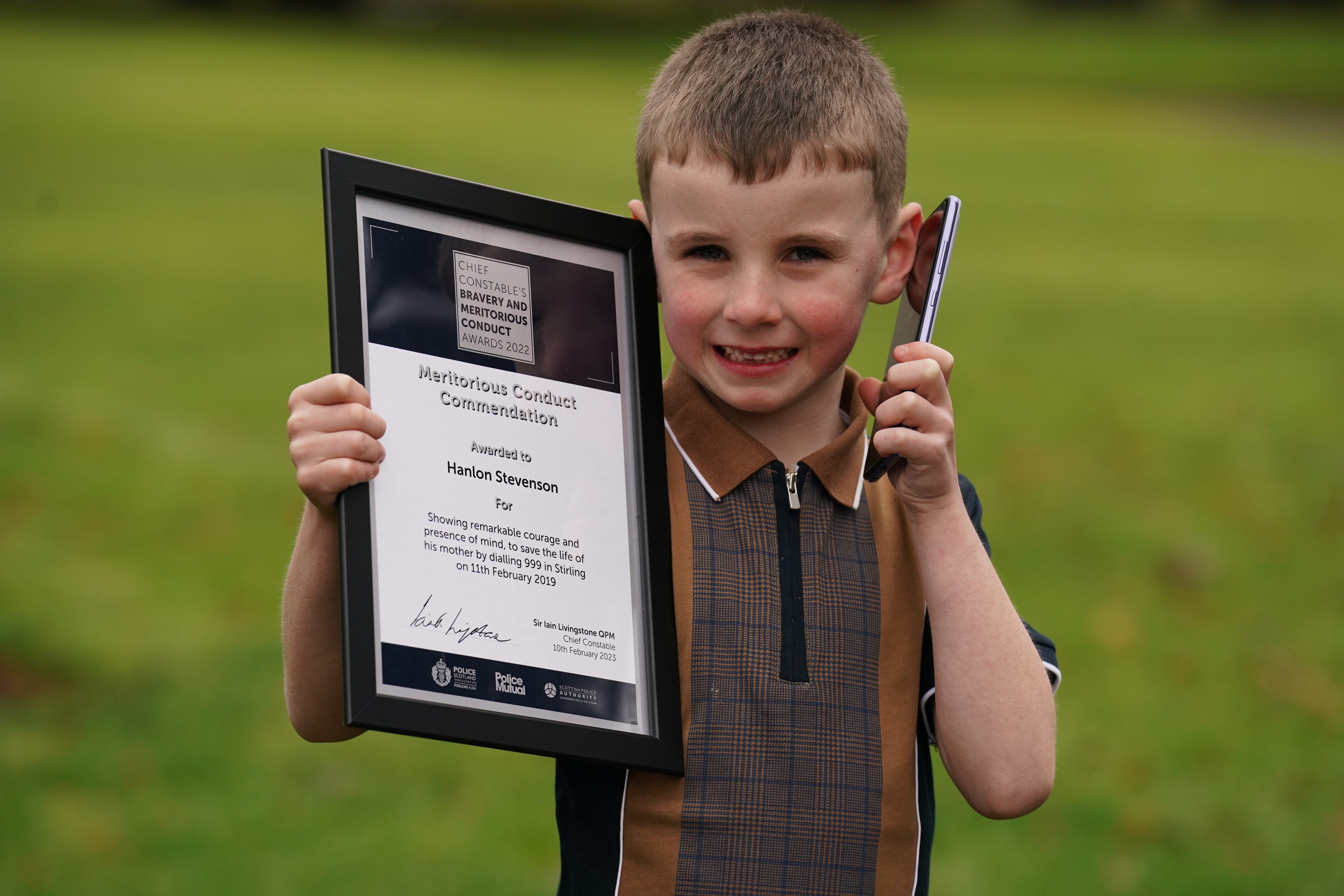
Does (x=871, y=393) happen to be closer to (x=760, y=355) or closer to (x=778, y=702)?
(x=760, y=355)

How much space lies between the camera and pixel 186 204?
15.0 meters

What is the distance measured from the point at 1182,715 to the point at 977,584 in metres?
4.23

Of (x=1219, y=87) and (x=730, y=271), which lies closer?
(x=730, y=271)

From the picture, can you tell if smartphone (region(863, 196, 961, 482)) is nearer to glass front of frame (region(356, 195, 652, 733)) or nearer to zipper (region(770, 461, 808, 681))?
zipper (region(770, 461, 808, 681))

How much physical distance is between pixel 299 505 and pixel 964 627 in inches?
244

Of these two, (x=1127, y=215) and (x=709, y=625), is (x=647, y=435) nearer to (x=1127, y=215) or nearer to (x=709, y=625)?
(x=709, y=625)

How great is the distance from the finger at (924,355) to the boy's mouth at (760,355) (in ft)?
0.51

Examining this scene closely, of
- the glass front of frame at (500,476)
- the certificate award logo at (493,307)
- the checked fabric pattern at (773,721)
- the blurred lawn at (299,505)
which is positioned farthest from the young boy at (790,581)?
the blurred lawn at (299,505)

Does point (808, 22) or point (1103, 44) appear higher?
point (1103, 44)

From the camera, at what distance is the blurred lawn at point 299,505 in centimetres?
488

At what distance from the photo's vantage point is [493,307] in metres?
2.05

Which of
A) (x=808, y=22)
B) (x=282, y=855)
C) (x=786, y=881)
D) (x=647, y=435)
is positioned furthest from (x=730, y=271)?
(x=282, y=855)

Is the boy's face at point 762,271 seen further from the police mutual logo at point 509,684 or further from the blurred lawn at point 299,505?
the blurred lawn at point 299,505

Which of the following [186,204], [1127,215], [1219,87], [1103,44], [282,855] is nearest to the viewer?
[282,855]
